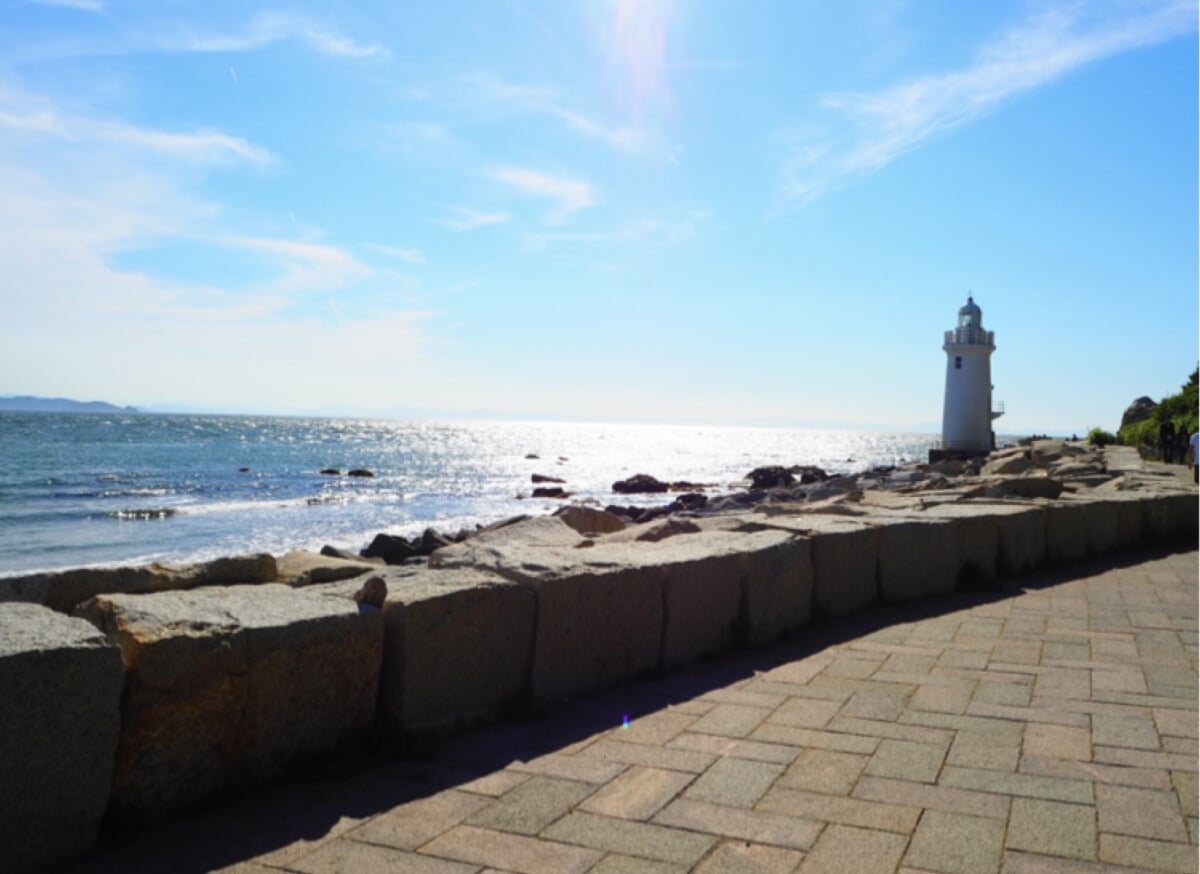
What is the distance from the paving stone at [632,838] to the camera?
8.70 ft

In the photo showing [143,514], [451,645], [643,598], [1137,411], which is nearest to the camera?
[451,645]

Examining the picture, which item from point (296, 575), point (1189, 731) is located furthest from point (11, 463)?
point (1189, 731)

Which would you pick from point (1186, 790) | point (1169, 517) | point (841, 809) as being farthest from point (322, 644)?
point (1169, 517)

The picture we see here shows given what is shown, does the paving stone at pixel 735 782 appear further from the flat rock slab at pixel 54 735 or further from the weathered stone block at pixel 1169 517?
the weathered stone block at pixel 1169 517

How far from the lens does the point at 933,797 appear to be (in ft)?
10.0

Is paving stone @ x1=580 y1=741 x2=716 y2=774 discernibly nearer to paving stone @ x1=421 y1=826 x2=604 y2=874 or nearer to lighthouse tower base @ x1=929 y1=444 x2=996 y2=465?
paving stone @ x1=421 y1=826 x2=604 y2=874

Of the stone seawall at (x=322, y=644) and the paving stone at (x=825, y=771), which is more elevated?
the stone seawall at (x=322, y=644)

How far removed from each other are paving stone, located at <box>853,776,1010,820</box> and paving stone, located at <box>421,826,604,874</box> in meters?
0.99

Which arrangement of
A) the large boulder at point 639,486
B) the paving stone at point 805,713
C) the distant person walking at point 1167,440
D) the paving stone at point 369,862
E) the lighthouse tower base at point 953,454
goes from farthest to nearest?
1. the large boulder at point 639,486
2. the lighthouse tower base at point 953,454
3. the distant person walking at point 1167,440
4. the paving stone at point 805,713
5. the paving stone at point 369,862

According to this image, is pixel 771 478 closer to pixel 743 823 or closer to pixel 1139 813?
pixel 1139 813

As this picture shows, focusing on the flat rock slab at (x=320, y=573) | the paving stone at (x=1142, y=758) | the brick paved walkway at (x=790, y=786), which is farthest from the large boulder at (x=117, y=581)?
the paving stone at (x=1142, y=758)

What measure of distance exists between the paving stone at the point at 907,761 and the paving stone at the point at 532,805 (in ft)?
3.32

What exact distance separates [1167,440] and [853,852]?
26135 millimetres

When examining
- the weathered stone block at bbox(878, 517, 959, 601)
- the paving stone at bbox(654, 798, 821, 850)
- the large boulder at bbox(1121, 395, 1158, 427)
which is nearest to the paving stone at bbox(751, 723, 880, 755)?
the paving stone at bbox(654, 798, 821, 850)
